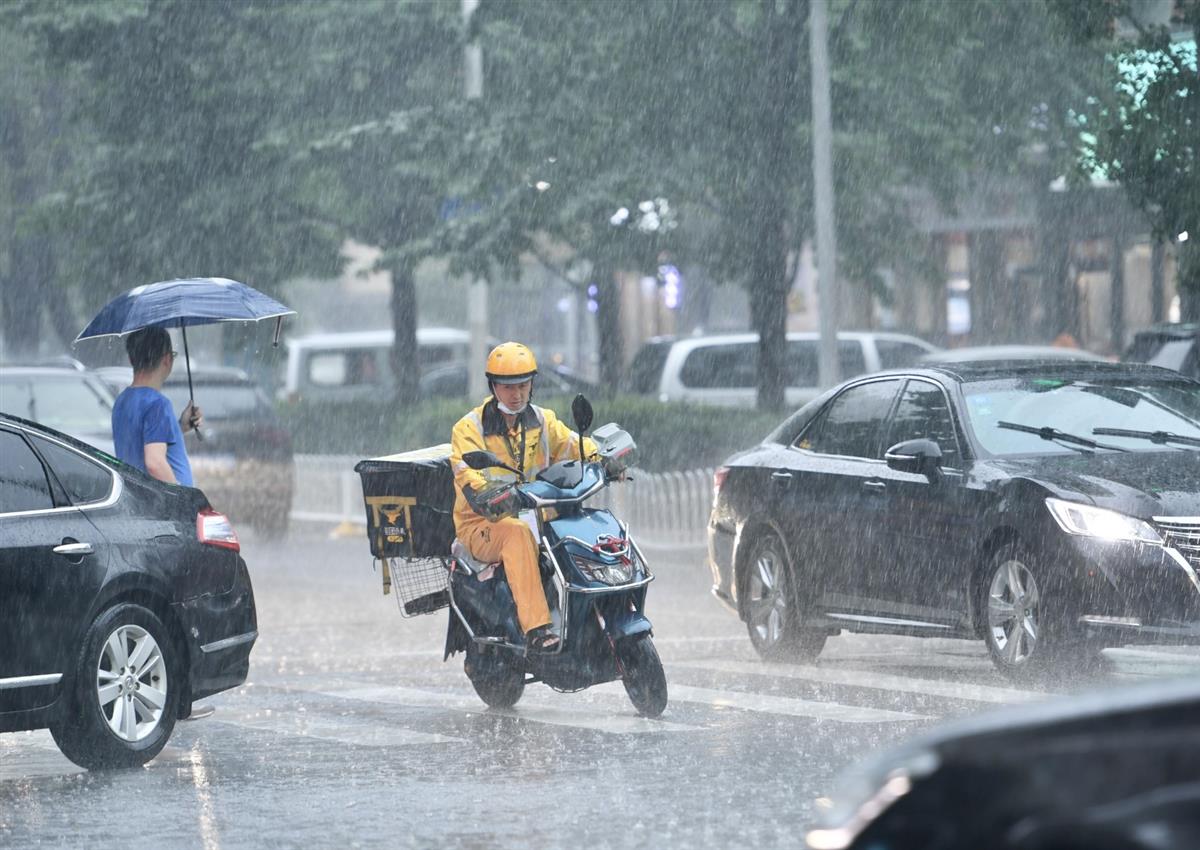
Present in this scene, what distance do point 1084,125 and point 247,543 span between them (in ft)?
34.4

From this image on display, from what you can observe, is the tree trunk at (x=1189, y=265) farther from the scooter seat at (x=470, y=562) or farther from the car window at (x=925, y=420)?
the scooter seat at (x=470, y=562)

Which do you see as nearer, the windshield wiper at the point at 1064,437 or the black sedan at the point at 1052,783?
the black sedan at the point at 1052,783

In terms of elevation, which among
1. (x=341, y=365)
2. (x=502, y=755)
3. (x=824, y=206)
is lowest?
(x=502, y=755)

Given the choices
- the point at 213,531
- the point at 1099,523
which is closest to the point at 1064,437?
the point at 1099,523

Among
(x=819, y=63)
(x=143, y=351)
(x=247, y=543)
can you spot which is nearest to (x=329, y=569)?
(x=247, y=543)

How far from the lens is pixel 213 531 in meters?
9.73

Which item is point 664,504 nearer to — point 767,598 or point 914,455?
point 767,598

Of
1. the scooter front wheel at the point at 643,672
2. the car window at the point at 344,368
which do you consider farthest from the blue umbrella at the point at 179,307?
the car window at the point at 344,368

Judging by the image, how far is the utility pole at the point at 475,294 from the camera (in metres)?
25.3

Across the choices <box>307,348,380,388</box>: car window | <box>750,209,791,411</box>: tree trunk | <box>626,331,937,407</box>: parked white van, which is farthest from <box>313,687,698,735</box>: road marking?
<box>307,348,380,388</box>: car window

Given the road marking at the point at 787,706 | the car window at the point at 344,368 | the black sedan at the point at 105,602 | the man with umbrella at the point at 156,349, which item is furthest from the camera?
the car window at the point at 344,368

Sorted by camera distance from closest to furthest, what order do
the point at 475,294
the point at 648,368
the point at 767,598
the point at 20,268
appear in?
1. the point at 767,598
2. the point at 475,294
3. the point at 648,368
4. the point at 20,268

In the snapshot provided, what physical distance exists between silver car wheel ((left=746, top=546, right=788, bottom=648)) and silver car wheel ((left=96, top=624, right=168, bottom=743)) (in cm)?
403

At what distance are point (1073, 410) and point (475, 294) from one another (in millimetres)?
16197
